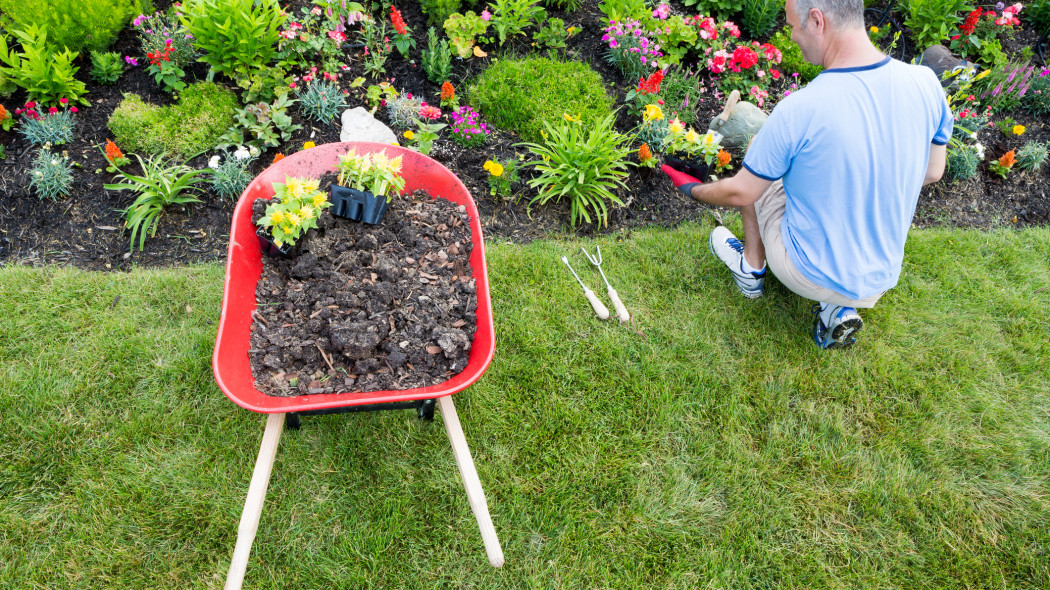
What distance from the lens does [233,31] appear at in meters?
3.03

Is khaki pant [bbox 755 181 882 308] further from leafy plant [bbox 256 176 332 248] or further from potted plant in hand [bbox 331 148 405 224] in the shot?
leafy plant [bbox 256 176 332 248]

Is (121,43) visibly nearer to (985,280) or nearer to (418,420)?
(418,420)

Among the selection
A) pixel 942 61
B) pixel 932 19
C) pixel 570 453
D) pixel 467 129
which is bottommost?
pixel 570 453

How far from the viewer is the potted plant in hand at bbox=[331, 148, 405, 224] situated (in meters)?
2.02

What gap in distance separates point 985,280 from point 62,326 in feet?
16.2

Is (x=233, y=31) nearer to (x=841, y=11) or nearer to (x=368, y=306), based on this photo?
(x=368, y=306)

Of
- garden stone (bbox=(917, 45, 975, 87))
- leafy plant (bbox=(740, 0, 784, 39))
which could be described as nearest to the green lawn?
garden stone (bbox=(917, 45, 975, 87))

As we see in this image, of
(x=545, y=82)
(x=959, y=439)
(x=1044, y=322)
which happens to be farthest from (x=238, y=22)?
(x=1044, y=322)

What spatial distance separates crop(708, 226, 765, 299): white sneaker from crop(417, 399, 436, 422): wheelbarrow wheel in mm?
1776

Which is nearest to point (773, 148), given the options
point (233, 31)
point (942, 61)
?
point (233, 31)

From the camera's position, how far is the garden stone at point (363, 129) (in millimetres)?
3234

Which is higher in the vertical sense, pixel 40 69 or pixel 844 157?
pixel 844 157

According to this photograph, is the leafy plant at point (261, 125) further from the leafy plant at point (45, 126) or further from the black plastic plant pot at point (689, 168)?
the black plastic plant pot at point (689, 168)

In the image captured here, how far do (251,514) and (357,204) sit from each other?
1.09 m
